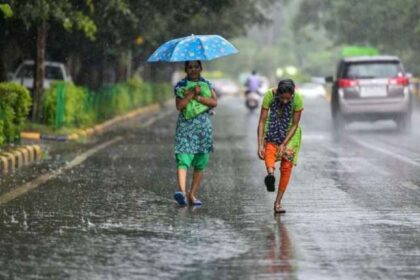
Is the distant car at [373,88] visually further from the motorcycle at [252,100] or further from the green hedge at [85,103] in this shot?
the motorcycle at [252,100]

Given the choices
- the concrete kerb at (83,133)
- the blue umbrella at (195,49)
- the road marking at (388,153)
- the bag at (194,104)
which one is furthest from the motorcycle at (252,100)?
the bag at (194,104)

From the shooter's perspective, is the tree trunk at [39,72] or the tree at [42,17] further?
the tree trunk at [39,72]

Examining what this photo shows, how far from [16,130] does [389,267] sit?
12397 mm

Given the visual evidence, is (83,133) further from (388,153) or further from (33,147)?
(388,153)

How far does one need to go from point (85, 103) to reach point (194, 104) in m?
17.1

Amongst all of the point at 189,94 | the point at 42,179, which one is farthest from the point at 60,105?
the point at 189,94

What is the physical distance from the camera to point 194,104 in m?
11.0

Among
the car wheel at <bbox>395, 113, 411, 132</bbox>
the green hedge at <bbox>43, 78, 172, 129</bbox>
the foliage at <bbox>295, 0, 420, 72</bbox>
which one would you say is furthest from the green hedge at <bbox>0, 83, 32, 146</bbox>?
the foliage at <bbox>295, 0, 420, 72</bbox>

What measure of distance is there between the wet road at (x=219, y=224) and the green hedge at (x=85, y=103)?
7.31 m

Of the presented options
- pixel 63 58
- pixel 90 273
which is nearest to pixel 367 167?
pixel 90 273

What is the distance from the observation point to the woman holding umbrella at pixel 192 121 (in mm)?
10938

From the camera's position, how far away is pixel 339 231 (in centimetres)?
912

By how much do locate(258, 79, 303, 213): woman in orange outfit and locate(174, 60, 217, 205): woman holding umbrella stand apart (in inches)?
27.6

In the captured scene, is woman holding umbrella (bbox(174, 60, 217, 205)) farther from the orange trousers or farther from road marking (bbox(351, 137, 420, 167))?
road marking (bbox(351, 137, 420, 167))
